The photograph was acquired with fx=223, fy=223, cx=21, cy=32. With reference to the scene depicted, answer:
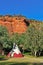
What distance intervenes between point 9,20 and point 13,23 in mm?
3038

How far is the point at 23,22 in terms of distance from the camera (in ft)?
425

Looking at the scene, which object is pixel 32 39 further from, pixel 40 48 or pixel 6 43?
pixel 6 43

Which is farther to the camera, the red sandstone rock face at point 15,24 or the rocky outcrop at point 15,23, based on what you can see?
the red sandstone rock face at point 15,24

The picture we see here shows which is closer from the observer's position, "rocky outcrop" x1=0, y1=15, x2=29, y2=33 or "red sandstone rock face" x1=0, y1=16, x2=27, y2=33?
"rocky outcrop" x1=0, y1=15, x2=29, y2=33

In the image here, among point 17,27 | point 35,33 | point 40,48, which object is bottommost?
point 40,48

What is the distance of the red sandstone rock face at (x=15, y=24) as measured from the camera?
129500 millimetres

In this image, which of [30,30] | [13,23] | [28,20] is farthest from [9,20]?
[30,30]

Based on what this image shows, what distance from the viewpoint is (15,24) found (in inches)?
5177

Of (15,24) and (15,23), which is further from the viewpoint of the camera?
(15,24)

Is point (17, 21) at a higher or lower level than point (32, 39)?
higher

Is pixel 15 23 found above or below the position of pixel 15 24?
above

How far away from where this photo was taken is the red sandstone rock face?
12950cm

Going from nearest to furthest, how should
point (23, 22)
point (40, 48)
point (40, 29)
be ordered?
point (40, 48)
point (40, 29)
point (23, 22)

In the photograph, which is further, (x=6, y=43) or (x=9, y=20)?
(x=9, y=20)
